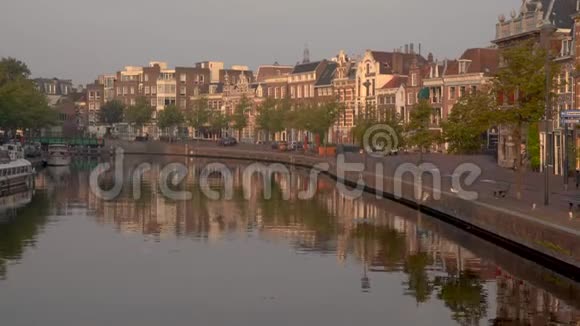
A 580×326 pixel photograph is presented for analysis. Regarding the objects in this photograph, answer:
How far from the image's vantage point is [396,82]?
361 ft

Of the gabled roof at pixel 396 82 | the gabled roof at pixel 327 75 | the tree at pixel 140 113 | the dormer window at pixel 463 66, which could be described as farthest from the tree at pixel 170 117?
the dormer window at pixel 463 66

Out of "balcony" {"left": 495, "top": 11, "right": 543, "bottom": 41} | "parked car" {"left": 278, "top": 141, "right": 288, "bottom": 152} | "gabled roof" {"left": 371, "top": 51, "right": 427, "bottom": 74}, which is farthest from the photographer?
"parked car" {"left": 278, "top": 141, "right": 288, "bottom": 152}

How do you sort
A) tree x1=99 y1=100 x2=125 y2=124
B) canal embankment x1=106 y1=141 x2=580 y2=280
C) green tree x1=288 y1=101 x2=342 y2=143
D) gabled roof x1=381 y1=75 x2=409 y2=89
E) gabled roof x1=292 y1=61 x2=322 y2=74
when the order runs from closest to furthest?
canal embankment x1=106 y1=141 x2=580 y2=280 < green tree x1=288 y1=101 x2=342 y2=143 < gabled roof x1=381 y1=75 x2=409 y2=89 < gabled roof x1=292 y1=61 x2=322 y2=74 < tree x1=99 y1=100 x2=125 y2=124

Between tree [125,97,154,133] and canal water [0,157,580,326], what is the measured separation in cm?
11184

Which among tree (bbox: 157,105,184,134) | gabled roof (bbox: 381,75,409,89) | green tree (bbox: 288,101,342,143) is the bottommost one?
green tree (bbox: 288,101,342,143)

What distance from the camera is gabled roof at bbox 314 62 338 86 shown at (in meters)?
128

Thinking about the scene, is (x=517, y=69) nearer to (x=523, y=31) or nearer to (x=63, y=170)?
(x=523, y=31)

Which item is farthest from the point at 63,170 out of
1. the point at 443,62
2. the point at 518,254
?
the point at 518,254

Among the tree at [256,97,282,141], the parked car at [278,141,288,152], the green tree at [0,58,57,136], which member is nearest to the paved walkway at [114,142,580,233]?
the parked car at [278,141,288,152]

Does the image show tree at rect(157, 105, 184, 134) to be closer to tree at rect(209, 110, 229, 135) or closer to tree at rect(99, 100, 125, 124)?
tree at rect(209, 110, 229, 135)

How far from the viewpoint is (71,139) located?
5482 inches

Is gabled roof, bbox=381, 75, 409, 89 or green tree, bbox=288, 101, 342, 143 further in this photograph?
gabled roof, bbox=381, 75, 409, 89

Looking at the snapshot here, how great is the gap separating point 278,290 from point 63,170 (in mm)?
72325

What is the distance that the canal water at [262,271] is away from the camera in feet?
79.1
